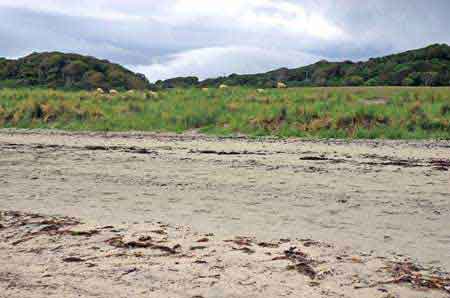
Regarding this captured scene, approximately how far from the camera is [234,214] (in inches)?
247

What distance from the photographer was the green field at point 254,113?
49.5 feet

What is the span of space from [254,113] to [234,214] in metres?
11.3

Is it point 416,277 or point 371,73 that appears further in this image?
point 371,73

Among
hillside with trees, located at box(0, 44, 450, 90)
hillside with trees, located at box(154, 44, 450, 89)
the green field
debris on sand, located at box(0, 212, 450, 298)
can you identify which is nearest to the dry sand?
debris on sand, located at box(0, 212, 450, 298)

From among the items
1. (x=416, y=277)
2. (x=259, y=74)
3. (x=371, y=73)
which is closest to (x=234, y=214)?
(x=416, y=277)

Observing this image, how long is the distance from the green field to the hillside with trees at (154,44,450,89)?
924cm

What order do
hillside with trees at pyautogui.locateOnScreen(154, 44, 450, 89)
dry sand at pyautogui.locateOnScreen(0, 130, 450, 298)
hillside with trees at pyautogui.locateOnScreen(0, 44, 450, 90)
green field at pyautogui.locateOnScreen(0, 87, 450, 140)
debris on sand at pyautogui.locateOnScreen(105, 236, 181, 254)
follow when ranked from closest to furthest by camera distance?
dry sand at pyautogui.locateOnScreen(0, 130, 450, 298) < debris on sand at pyautogui.locateOnScreen(105, 236, 181, 254) < green field at pyautogui.locateOnScreen(0, 87, 450, 140) < hillside with trees at pyautogui.locateOnScreen(154, 44, 450, 89) < hillside with trees at pyautogui.locateOnScreen(0, 44, 450, 90)

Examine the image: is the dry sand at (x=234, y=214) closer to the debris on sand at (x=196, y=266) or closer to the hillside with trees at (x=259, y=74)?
the debris on sand at (x=196, y=266)

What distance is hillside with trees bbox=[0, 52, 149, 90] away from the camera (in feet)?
130

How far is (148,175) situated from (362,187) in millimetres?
3327

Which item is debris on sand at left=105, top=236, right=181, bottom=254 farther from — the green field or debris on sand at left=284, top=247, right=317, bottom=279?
the green field

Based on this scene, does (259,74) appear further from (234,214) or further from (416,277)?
(416,277)

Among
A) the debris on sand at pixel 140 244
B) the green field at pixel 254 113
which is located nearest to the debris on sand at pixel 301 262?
the debris on sand at pixel 140 244

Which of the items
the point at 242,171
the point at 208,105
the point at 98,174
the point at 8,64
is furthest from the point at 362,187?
the point at 8,64
